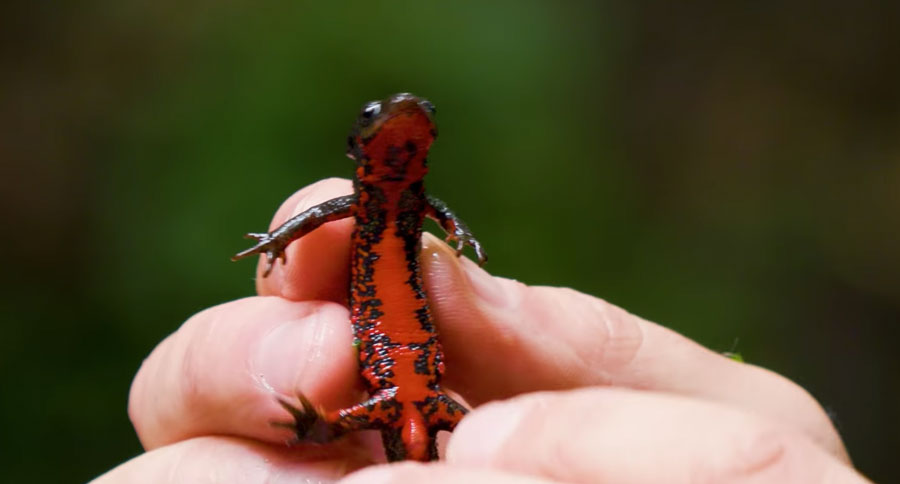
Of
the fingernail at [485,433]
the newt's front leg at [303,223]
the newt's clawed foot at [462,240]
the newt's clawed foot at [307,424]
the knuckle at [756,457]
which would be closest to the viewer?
the knuckle at [756,457]

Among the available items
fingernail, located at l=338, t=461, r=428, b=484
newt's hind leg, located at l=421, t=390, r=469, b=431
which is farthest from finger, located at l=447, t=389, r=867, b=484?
newt's hind leg, located at l=421, t=390, r=469, b=431

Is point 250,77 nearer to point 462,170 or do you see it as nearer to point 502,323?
point 462,170

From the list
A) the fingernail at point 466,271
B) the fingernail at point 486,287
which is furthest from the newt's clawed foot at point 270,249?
the fingernail at point 486,287

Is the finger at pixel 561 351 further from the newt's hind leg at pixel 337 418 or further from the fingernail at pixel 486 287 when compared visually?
the newt's hind leg at pixel 337 418

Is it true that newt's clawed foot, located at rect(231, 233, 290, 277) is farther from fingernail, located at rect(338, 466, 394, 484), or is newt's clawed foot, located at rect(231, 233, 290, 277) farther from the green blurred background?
the green blurred background

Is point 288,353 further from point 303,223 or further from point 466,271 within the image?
point 466,271

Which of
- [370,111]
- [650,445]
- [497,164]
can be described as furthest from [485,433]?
[497,164]
